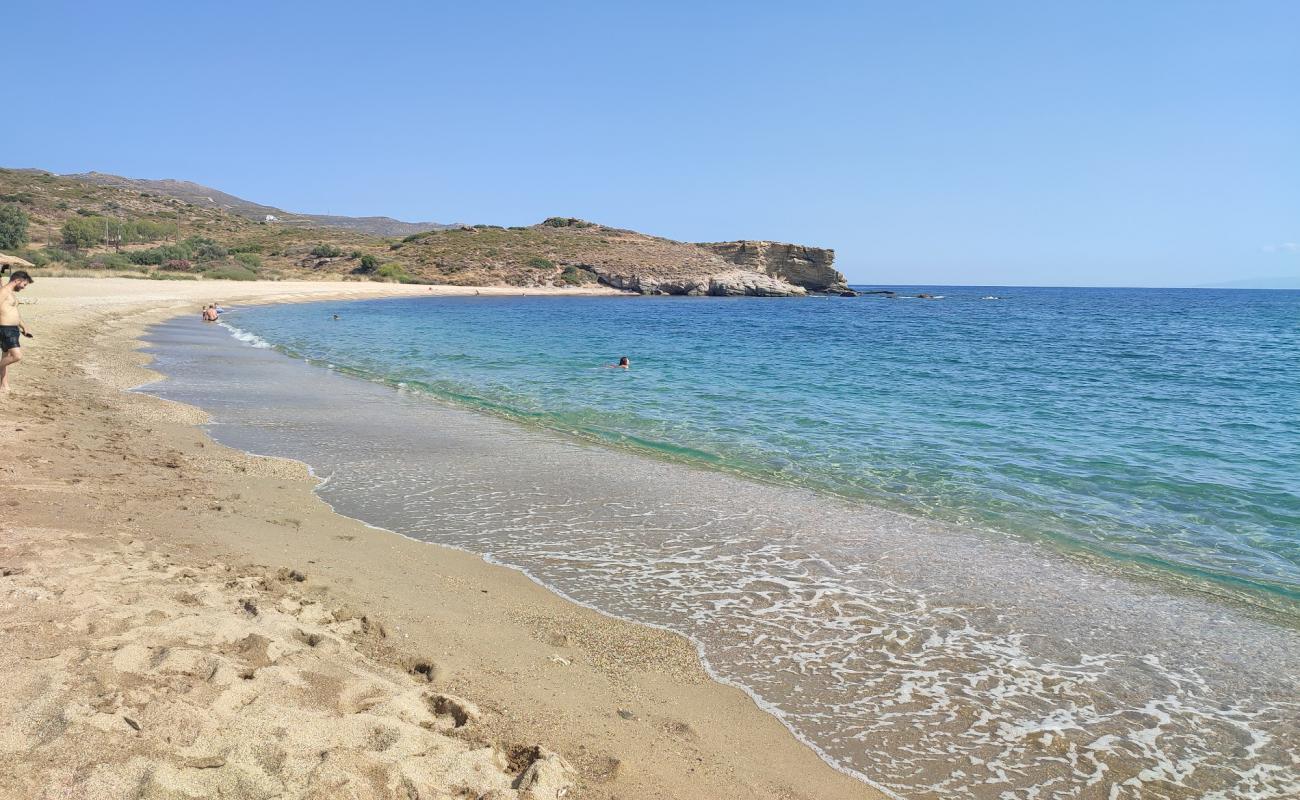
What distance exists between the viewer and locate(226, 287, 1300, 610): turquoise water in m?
7.79

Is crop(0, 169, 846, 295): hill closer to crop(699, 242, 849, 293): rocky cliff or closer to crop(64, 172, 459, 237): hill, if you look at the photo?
crop(699, 242, 849, 293): rocky cliff

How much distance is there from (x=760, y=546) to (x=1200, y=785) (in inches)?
138

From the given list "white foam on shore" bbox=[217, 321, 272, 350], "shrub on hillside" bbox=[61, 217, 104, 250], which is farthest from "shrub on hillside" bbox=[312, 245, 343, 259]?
"white foam on shore" bbox=[217, 321, 272, 350]

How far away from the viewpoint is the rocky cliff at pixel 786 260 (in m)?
97.1

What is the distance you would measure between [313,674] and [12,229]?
227ft

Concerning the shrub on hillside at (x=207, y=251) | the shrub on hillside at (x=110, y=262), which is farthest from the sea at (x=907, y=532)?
the shrub on hillside at (x=207, y=251)

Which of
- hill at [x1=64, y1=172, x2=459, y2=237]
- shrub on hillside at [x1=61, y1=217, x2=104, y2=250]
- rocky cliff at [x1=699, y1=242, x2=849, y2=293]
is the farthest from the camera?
hill at [x1=64, y1=172, x2=459, y2=237]

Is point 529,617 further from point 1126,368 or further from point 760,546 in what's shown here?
point 1126,368

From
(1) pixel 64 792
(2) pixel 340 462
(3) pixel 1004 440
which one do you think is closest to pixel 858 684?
(1) pixel 64 792

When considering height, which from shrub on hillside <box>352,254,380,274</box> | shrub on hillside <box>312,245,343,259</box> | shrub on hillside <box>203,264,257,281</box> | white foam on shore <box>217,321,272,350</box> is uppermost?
shrub on hillside <box>312,245,343,259</box>

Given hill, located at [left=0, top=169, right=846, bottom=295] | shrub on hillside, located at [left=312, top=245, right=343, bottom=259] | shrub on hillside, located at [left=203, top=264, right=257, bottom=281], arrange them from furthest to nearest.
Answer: shrub on hillside, located at [left=312, top=245, right=343, bottom=259], hill, located at [left=0, top=169, right=846, bottom=295], shrub on hillside, located at [left=203, top=264, right=257, bottom=281]

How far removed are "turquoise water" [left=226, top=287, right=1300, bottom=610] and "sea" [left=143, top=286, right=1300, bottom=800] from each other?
0.08m

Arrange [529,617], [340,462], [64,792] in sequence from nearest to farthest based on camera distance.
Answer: [64,792]
[529,617]
[340,462]

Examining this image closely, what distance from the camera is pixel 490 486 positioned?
324 inches
